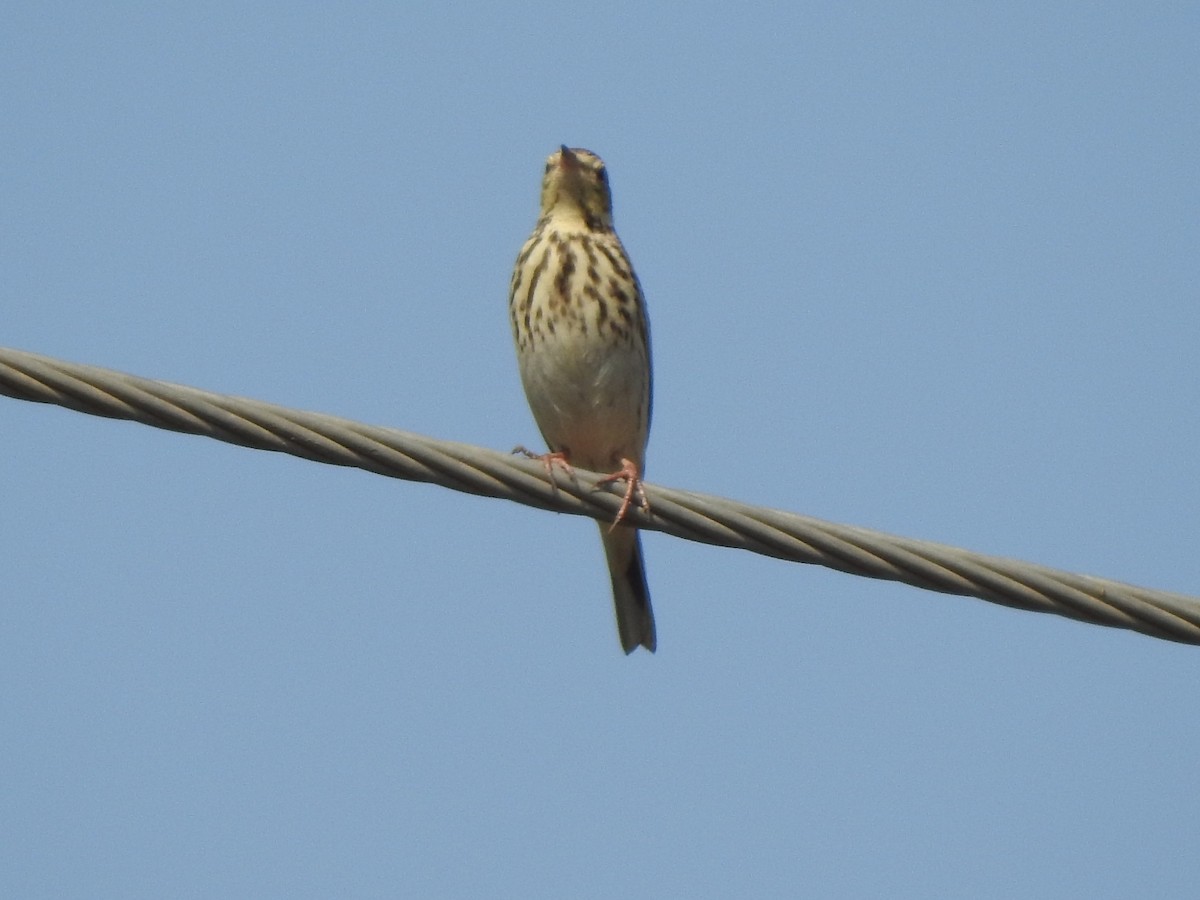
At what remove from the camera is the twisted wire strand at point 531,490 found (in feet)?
13.7

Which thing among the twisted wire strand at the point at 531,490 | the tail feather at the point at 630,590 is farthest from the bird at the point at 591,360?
the twisted wire strand at the point at 531,490

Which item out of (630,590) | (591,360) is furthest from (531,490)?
(630,590)

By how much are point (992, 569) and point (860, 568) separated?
320 mm

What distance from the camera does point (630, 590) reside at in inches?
309

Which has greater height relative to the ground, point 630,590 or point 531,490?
point 630,590

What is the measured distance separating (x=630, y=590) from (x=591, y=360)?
3.40 feet

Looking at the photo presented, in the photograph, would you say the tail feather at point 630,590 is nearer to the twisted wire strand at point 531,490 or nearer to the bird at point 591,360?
the bird at point 591,360

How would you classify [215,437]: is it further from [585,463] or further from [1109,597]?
[585,463]

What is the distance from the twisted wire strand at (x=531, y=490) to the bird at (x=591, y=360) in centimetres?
288

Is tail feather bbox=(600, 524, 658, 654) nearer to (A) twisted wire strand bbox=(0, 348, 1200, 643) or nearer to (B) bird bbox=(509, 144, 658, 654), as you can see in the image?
(B) bird bbox=(509, 144, 658, 654)

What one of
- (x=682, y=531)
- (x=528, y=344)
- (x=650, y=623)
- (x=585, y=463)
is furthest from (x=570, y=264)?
(x=682, y=531)

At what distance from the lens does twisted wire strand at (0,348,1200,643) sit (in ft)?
13.7

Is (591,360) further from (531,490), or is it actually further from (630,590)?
(531,490)

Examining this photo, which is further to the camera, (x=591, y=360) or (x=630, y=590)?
(x=630, y=590)
